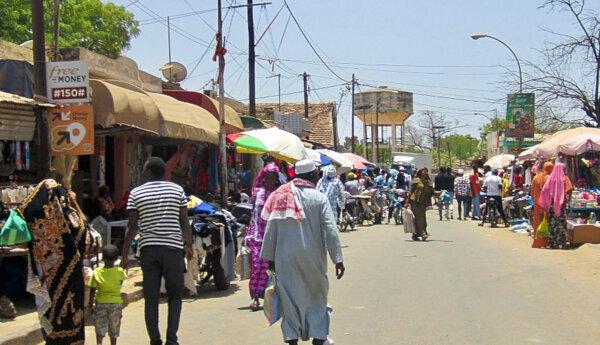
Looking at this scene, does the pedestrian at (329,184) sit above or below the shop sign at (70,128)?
below

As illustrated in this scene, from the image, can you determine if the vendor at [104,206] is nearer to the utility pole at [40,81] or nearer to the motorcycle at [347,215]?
the utility pole at [40,81]

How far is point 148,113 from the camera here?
13016mm

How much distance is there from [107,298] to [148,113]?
20.9 feet

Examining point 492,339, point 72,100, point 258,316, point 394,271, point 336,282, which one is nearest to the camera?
point 492,339

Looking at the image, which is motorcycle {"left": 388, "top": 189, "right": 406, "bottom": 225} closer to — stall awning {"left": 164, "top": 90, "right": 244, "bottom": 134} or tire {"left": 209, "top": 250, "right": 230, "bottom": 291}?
stall awning {"left": 164, "top": 90, "right": 244, "bottom": 134}

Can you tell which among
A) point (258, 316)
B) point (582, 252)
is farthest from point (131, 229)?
point (582, 252)

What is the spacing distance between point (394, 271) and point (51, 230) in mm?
7059

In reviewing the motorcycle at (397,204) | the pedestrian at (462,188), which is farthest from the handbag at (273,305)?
the pedestrian at (462,188)

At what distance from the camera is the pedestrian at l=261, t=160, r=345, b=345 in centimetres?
648

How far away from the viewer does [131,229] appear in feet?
22.3

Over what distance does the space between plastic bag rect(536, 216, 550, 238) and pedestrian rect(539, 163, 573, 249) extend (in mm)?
77

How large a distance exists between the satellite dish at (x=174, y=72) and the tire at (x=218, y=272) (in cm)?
1235

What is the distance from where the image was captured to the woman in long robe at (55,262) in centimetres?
680

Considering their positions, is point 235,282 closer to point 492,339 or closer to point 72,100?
point 72,100
